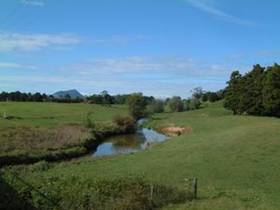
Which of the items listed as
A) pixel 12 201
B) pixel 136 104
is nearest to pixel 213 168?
pixel 12 201

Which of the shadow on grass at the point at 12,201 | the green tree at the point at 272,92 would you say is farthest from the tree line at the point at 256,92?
the shadow on grass at the point at 12,201

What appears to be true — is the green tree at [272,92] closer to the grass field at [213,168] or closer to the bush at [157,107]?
the grass field at [213,168]

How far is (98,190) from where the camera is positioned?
19.3m

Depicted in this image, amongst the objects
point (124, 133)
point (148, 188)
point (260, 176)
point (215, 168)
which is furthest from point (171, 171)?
point (124, 133)

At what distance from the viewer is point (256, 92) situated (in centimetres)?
9025

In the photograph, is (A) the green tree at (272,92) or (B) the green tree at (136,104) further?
(B) the green tree at (136,104)

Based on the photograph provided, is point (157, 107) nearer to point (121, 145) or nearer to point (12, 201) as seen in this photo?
point (121, 145)

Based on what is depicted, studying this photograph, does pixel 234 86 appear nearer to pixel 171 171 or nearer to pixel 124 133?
pixel 124 133

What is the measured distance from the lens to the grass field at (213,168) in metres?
21.9

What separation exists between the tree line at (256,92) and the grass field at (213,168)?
2446 centimetres

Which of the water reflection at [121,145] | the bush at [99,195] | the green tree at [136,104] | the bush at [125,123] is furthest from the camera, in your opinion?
the green tree at [136,104]

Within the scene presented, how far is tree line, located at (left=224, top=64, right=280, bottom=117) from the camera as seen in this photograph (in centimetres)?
8269

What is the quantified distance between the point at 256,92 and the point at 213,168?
187 feet

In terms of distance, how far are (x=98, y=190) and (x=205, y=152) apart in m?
26.9
